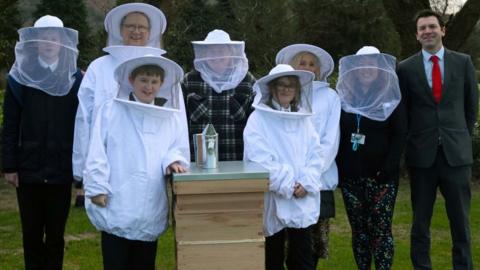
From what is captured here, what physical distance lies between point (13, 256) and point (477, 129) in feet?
25.7

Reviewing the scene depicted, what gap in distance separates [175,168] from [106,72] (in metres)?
1.04

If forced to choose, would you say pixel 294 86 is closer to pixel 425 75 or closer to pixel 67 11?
pixel 425 75

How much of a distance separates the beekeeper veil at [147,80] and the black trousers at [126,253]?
827 millimetres

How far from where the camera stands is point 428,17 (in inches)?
171

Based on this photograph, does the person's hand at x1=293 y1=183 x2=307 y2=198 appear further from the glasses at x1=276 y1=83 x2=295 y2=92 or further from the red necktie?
the red necktie

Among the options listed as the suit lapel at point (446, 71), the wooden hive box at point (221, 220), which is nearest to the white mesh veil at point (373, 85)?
the suit lapel at point (446, 71)

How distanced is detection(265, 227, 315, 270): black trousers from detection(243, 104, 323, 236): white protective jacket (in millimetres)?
124

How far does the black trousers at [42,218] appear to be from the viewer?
400cm

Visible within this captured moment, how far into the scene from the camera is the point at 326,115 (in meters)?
4.23

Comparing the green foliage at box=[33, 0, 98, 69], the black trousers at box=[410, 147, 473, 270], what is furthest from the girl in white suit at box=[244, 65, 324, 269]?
the green foliage at box=[33, 0, 98, 69]

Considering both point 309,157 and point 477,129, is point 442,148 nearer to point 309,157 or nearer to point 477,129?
point 309,157

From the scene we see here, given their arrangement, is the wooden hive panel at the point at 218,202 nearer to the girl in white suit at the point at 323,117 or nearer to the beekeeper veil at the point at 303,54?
the girl in white suit at the point at 323,117

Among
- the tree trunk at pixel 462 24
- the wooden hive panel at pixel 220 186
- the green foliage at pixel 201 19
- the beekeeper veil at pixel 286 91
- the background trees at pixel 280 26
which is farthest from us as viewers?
the green foliage at pixel 201 19

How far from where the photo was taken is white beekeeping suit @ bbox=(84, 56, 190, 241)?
335cm
